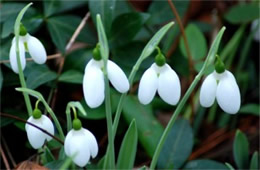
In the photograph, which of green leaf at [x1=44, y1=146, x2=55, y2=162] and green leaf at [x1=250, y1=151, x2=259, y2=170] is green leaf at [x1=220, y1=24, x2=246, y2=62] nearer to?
green leaf at [x1=250, y1=151, x2=259, y2=170]

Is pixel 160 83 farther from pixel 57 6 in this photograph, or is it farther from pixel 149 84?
pixel 57 6

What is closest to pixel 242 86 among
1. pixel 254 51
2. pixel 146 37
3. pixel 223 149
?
pixel 254 51

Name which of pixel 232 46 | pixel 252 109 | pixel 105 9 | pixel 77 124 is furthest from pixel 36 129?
pixel 232 46

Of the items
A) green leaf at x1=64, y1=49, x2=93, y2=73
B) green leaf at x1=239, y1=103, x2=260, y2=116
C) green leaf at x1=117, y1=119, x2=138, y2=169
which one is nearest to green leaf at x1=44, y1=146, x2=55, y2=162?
green leaf at x1=117, y1=119, x2=138, y2=169

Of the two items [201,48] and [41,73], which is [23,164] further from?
[201,48]

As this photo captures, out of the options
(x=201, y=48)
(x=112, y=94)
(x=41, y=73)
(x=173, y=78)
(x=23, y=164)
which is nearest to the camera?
(x=173, y=78)

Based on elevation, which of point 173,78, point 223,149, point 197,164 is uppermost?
point 173,78
